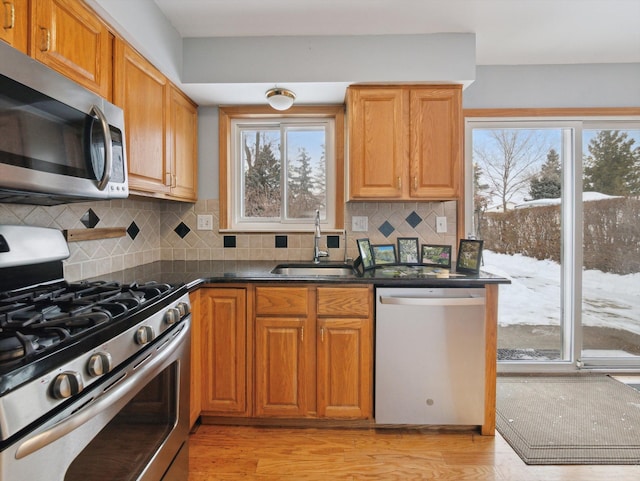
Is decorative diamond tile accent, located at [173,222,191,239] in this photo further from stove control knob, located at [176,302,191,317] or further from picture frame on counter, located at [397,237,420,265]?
picture frame on counter, located at [397,237,420,265]

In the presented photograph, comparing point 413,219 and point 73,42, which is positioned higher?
point 73,42

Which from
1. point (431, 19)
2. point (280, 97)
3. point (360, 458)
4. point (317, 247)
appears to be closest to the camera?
point (360, 458)

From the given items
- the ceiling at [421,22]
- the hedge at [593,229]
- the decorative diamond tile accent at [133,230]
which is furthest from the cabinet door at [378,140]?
the decorative diamond tile accent at [133,230]

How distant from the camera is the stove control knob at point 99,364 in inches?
35.8

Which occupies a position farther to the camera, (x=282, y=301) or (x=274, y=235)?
(x=274, y=235)

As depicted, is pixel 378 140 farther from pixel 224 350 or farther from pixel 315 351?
pixel 224 350

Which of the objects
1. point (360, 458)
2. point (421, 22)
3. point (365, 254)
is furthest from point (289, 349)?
point (421, 22)

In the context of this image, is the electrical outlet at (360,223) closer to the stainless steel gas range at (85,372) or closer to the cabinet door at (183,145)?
the cabinet door at (183,145)

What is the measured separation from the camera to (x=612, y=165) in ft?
8.96

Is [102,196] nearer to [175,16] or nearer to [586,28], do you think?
[175,16]

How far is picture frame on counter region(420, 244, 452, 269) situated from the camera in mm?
2297

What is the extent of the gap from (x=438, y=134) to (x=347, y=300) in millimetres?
1222

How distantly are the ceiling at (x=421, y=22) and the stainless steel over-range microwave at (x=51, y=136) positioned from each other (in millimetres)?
1008

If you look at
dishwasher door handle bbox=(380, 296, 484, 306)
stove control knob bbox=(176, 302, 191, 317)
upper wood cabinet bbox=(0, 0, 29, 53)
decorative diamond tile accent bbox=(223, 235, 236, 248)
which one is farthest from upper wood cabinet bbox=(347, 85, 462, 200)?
upper wood cabinet bbox=(0, 0, 29, 53)
